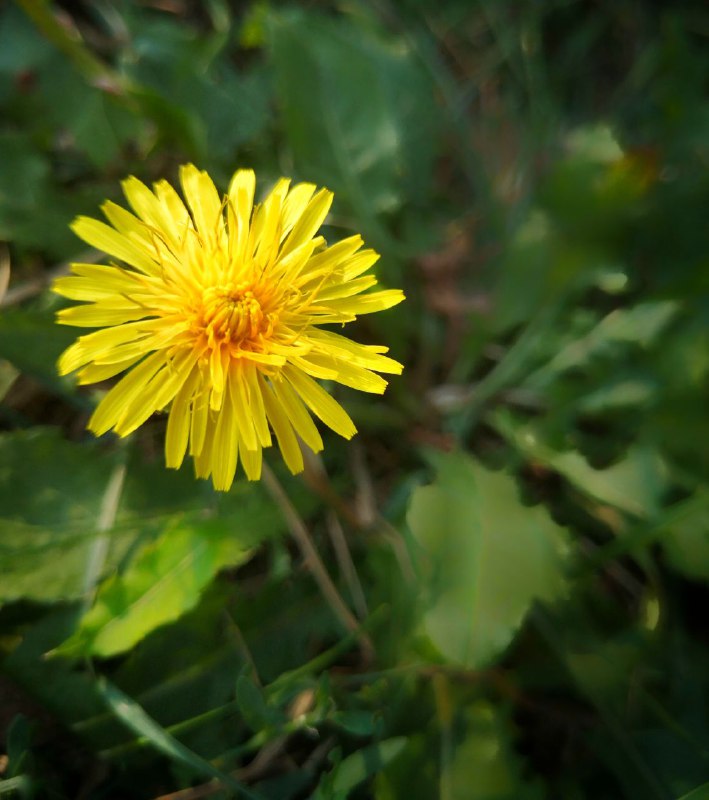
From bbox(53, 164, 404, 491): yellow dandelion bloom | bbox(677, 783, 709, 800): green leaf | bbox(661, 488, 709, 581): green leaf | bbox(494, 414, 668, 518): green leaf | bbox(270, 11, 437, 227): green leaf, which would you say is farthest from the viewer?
bbox(270, 11, 437, 227): green leaf

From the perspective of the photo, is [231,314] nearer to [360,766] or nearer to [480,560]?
[480,560]

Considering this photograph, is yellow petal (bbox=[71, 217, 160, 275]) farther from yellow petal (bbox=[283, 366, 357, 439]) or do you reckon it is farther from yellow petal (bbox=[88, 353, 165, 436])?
yellow petal (bbox=[283, 366, 357, 439])

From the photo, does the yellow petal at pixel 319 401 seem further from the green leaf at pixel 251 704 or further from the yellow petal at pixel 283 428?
the green leaf at pixel 251 704

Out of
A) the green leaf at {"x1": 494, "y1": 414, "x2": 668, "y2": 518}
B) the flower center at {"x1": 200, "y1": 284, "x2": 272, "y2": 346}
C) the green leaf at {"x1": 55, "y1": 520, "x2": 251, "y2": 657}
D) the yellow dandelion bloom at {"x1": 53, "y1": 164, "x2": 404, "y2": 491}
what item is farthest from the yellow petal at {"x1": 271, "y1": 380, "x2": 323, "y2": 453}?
the green leaf at {"x1": 494, "y1": 414, "x2": 668, "y2": 518}

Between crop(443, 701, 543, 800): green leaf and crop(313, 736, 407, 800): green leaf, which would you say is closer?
crop(313, 736, 407, 800): green leaf

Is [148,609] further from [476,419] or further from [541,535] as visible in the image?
[476,419]

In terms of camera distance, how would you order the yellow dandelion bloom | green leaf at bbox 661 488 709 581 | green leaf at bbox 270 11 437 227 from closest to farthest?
the yellow dandelion bloom → green leaf at bbox 661 488 709 581 → green leaf at bbox 270 11 437 227
